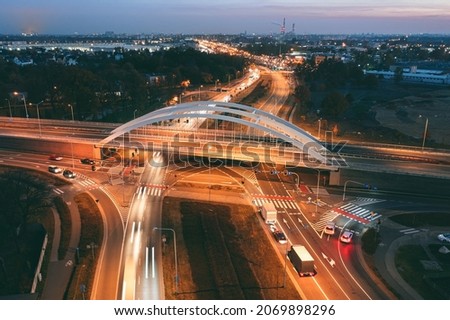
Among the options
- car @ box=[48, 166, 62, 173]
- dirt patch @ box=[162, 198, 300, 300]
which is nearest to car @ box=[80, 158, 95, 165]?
car @ box=[48, 166, 62, 173]

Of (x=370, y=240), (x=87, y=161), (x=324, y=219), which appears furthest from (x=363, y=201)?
(x=87, y=161)

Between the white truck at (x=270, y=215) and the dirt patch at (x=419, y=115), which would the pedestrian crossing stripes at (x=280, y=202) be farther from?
the dirt patch at (x=419, y=115)

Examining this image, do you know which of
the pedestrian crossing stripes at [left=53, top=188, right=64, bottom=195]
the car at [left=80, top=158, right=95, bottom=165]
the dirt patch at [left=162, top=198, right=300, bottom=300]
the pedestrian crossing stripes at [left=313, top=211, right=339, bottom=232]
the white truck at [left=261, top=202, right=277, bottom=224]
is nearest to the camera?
the dirt patch at [left=162, top=198, right=300, bottom=300]

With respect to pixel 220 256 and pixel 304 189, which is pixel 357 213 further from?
pixel 220 256

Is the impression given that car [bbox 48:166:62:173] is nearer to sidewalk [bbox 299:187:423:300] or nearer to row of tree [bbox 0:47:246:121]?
row of tree [bbox 0:47:246:121]

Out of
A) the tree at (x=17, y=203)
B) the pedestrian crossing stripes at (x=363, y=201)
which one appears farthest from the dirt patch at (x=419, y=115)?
the tree at (x=17, y=203)
